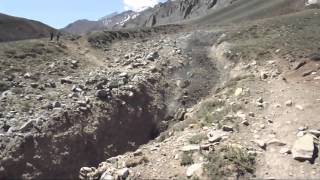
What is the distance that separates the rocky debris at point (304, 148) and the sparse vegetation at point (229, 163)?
1305 millimetres

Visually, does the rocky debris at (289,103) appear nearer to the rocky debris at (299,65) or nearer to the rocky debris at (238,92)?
the rocky debris at (238,92)

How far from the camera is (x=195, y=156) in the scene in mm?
16375

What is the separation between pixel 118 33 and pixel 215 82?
12116 millimetres

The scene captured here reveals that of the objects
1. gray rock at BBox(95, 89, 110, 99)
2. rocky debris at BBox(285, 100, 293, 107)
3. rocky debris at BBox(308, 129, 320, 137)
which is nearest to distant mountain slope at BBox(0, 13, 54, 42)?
gray rock at BBox(95, 89, 110, 99)

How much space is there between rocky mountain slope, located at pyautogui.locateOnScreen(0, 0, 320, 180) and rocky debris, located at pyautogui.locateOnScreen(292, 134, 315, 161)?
0.03 m

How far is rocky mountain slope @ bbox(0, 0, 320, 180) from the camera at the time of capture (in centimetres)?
1631

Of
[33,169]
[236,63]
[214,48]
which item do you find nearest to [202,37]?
[214,48]

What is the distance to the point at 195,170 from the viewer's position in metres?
15.5

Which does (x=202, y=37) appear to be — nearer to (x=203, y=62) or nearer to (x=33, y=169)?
(x=203, y=62)

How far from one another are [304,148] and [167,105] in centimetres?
1168

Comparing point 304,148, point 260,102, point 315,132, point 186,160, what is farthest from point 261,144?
point 260,102

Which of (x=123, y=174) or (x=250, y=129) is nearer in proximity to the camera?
(x=123, y=174)

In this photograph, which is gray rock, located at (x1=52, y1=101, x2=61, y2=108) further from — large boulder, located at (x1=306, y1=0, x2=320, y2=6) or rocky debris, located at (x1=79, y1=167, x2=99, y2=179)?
large boulder, located at (x1=306, y1=0, x2=320, y2=6)

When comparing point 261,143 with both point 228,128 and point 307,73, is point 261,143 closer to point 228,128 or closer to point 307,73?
point 228,128
